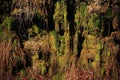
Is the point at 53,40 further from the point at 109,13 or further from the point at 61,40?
the point at 109,13

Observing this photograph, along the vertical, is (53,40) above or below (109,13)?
below

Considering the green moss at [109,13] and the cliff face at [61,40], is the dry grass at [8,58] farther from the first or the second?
the green moss at [109,13]

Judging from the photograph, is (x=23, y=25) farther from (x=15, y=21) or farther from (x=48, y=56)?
(x=48, y=56)

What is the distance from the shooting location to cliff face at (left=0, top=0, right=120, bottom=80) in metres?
6.96

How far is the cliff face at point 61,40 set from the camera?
6.96m

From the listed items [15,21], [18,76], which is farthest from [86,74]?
[15,21]

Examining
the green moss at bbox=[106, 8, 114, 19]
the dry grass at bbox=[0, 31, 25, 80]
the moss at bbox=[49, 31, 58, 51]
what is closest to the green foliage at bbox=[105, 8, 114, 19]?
the green moss at bbox=[106, 8, 114, 19]

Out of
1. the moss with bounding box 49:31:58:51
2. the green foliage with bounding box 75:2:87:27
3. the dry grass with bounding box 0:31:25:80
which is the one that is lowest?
the dry grass with bounding box 0:31:25:80

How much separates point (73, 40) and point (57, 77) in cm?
104

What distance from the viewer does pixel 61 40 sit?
729cm

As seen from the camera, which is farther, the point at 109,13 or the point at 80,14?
the point at 80,14

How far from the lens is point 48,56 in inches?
285

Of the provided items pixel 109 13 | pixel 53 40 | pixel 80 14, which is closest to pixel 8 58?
pixel 53 40

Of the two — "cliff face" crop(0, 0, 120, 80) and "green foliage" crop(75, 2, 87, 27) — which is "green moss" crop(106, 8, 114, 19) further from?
Answer: "green foliage" crop(75, 2, 87, 27)
